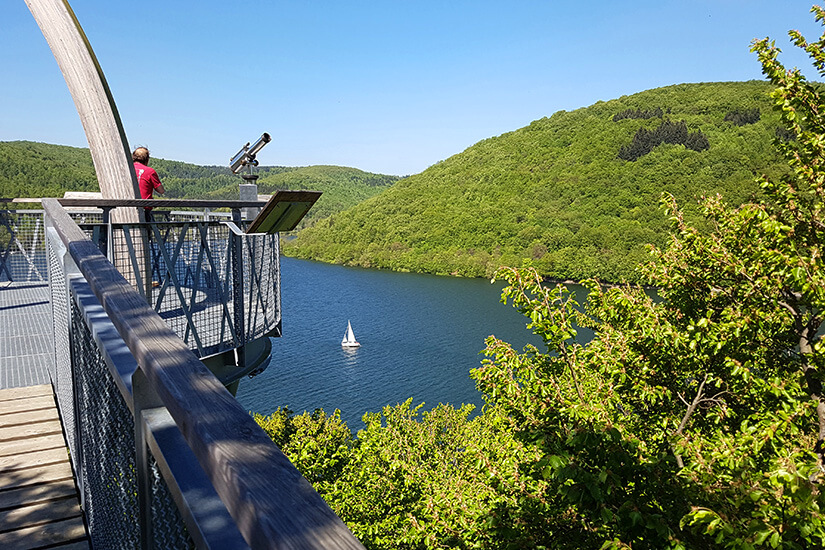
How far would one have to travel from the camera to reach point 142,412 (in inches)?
40.0

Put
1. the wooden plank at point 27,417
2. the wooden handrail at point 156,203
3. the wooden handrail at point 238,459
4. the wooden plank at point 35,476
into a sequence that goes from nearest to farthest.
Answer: the wooden handrail at point 238,459
the wooden plank at point 35,476
the wooden plank at point 27,417
the wooden handrail at point 156,203

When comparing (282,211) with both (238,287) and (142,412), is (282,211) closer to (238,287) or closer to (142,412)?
(238,287)

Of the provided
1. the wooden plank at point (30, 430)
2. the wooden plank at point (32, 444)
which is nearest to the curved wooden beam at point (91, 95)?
the wooden plank at point (30, 430)

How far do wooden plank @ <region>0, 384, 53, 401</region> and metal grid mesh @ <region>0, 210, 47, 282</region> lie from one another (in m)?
4.43

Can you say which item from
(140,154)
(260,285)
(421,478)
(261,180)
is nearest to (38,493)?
(260,285)

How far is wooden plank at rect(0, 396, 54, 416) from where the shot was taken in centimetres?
287

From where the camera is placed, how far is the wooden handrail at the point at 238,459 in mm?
516

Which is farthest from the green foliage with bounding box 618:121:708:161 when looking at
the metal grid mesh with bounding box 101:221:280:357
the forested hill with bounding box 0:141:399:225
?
the metal grid mesh with bounding box 101:221:280:357

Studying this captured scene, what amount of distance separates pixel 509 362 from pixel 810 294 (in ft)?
7.99

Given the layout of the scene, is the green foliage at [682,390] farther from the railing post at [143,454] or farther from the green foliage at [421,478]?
the railing post at [143,454]

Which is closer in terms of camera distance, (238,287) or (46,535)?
(46,535)

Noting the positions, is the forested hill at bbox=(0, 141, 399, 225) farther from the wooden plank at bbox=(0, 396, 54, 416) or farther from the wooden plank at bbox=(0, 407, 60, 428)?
the wooden plank at bbox=(0, 407, 60, 428)

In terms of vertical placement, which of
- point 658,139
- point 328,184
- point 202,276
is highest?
point 658,139

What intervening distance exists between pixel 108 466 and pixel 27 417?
1.66 metres
